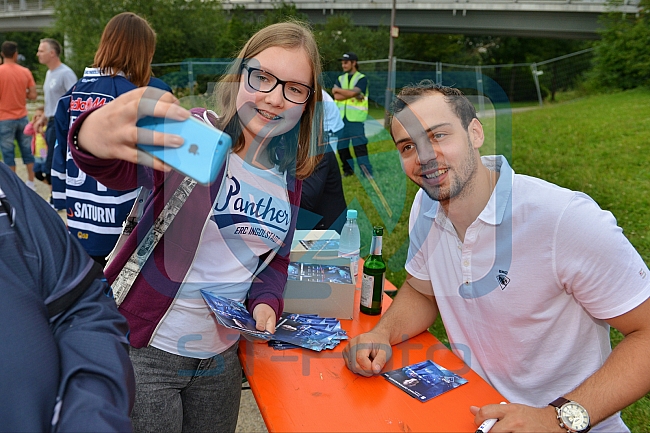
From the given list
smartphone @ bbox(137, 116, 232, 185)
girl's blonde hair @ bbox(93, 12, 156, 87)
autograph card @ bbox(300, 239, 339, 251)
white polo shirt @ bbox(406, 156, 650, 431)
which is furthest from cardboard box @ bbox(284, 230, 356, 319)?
girl's blonde hair @ bbox(93, 12, 156, 87)

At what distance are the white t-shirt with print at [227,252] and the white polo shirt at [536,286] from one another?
2.35 ft

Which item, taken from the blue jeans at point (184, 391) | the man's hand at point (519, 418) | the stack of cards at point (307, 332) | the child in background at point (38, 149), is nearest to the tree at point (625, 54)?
the child in background at point (38, 149)

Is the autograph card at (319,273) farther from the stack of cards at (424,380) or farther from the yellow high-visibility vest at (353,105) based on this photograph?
the yellow high-visibility vest at (353,105)

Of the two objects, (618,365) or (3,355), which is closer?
(3,355)

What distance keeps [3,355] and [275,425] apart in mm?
865

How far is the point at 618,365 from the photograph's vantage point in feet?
5.00

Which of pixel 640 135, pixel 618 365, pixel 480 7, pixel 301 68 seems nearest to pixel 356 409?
pixel 618 365

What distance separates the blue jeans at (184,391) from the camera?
1650 mm

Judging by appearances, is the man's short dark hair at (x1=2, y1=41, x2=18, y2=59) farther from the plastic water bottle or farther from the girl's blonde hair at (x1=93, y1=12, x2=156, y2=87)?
the plastic water bottle

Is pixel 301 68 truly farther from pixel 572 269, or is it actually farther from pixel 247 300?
pixel 572 269

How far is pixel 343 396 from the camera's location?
1.58 metres

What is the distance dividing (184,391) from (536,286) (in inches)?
52.6

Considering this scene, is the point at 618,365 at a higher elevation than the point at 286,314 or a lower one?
higher

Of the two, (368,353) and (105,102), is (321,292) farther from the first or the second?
(105,102)
